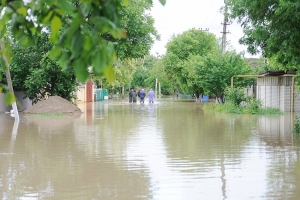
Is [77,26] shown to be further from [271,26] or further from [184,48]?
[184,48]

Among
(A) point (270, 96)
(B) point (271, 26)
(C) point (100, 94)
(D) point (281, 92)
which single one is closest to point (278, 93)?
(D) point (281, 92)

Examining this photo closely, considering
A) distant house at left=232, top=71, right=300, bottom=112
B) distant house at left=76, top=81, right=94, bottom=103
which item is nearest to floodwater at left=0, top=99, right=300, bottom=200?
distant house at left=232, top=71, right=300, bottom=112

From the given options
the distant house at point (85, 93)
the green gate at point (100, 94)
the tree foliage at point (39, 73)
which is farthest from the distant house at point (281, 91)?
the green gate at point (100, 94)

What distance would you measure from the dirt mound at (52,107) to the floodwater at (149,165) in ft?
36.0

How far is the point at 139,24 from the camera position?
1167 inches

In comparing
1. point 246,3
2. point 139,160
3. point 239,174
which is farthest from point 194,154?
point 246,3

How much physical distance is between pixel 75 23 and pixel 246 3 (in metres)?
12.1

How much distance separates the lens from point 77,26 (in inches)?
110

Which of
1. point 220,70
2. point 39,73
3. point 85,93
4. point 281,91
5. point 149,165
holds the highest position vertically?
point 220,70

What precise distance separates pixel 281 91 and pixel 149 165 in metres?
21.9

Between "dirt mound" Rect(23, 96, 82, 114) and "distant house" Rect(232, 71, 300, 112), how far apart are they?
1274cm

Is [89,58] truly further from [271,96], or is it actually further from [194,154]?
[271,96]

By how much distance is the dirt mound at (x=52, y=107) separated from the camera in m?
27.5

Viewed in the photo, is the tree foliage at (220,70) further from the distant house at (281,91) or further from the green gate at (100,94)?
the green gate at (100,94)
